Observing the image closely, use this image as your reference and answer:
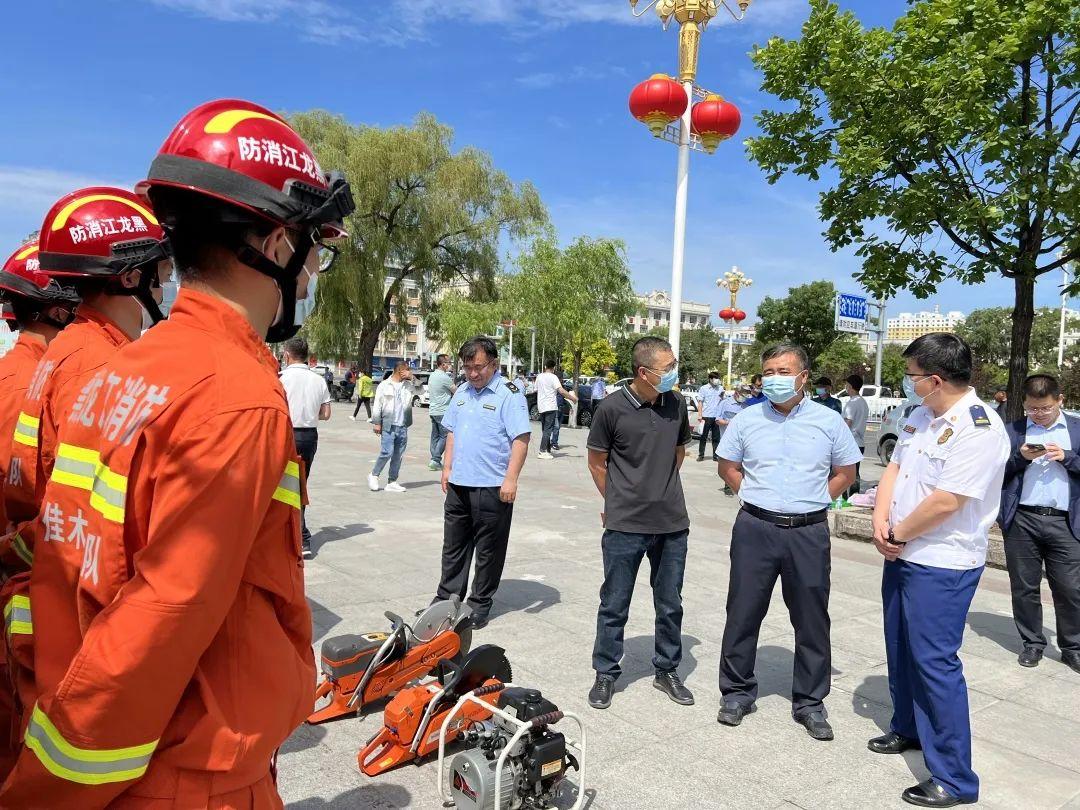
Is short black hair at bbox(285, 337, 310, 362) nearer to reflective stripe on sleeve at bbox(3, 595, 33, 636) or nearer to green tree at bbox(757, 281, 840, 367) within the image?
reflective stripe on sleeve at bbox(3, 595, 33, 636)

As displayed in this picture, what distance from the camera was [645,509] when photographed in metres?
4.38

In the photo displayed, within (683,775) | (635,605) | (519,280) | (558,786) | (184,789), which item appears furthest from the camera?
(519,280)

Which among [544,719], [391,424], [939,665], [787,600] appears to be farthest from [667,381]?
[391,424]

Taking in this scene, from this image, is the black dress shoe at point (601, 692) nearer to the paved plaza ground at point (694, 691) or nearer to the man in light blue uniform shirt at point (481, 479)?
the paved plaza ground at point (694, 691)

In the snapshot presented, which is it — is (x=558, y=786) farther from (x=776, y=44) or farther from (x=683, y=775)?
(x=776, y=44)

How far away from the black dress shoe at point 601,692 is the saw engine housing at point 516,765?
1.10 m

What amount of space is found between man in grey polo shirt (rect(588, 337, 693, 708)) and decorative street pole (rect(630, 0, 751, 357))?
944cm

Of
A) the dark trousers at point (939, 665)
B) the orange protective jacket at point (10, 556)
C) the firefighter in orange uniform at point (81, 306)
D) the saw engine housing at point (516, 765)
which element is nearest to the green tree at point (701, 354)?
the dark trousers at point (939, 665)

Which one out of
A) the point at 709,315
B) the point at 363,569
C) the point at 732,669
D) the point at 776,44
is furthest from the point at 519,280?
the point at 709,315

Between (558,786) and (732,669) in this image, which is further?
(732,669)

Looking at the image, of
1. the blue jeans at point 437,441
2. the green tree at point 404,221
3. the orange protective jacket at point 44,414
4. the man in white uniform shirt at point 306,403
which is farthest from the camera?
the green tree at point 404,221

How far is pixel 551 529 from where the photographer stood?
888 cm

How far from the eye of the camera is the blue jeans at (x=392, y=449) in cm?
1107

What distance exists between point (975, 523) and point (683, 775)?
70.4 inches
